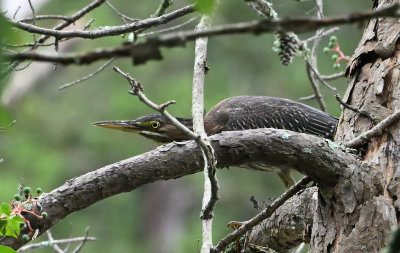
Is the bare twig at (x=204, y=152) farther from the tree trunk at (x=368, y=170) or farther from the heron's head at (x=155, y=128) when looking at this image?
the heron's head at (x=155, y=128)

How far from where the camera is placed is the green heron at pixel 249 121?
408 cm

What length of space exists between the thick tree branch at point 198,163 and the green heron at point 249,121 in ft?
5.76

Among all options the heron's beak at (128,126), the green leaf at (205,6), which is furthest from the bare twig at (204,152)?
the heron's beak at (128,126)

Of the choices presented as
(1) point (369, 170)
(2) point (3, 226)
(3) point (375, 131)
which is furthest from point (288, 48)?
(2) point (3, 226)

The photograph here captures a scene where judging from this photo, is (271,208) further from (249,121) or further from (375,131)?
(249,121)

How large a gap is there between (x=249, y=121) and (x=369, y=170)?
201 centimetres

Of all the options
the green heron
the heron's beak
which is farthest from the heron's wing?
the heron's beak

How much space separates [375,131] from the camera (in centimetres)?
228

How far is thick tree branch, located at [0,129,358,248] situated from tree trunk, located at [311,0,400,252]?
8 cm

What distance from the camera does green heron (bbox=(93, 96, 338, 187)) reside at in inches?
161

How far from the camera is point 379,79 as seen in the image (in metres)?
2.47

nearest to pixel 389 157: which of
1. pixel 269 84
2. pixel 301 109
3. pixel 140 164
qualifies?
pixel 140 164

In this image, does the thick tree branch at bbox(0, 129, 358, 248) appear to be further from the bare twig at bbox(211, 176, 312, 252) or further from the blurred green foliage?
the blurred green foliage

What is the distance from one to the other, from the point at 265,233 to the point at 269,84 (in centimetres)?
997
